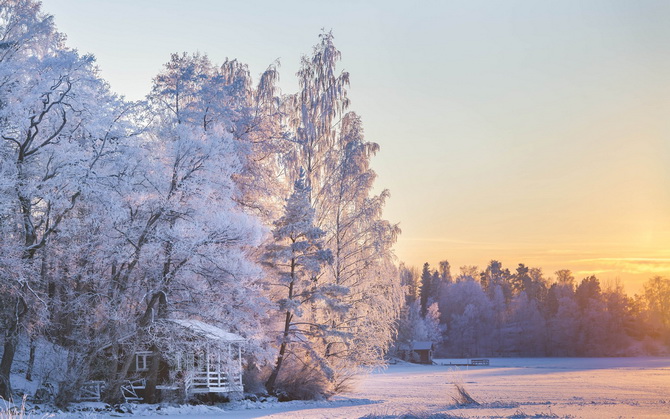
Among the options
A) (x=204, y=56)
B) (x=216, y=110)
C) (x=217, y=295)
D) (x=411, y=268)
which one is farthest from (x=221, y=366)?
(x=411, y=268)

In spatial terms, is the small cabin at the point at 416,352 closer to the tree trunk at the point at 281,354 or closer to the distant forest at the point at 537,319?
the distant forest at the point at 537,319

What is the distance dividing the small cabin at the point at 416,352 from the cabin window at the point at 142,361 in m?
72.2

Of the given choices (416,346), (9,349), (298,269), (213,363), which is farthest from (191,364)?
(416,346)

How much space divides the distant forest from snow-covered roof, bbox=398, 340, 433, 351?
1.06m

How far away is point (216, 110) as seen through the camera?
30.8 m

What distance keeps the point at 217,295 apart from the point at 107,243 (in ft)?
15.2

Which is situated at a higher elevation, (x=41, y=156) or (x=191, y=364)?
(x=41, y=156)

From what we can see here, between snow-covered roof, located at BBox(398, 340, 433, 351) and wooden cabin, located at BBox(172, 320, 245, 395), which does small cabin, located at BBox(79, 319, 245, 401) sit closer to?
wooden cabin, located at BBox(172, 320, 245, 395)

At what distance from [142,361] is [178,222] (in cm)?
627

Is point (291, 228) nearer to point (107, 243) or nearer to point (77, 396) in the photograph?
point (107, 243)

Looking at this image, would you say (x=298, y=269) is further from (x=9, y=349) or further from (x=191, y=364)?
(x=9, y=349)

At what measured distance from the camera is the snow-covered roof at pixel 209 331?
1040 inches

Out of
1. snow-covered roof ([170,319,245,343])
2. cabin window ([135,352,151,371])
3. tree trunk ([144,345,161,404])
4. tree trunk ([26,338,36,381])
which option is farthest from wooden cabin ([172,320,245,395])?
tree trunk ([26,338,36,381])

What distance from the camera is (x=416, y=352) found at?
9769 centimetres
